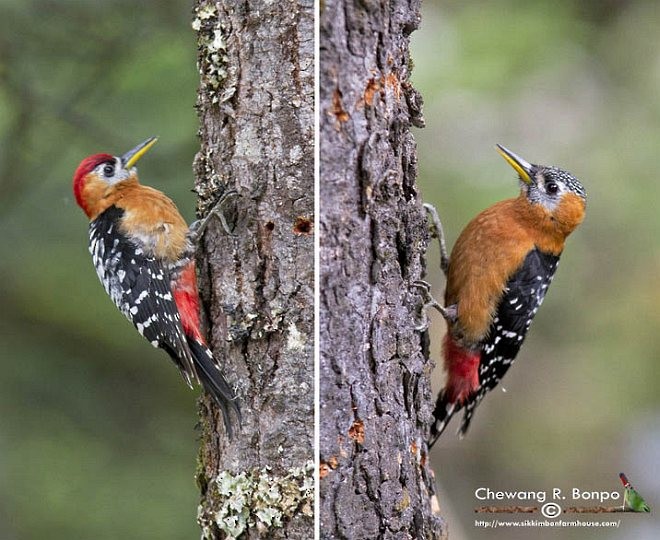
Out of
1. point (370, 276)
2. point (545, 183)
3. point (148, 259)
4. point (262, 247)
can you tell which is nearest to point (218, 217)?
point (262, 247)

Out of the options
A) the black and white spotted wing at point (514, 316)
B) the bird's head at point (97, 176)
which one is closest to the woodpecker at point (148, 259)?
the bird's head at point (97, 176)

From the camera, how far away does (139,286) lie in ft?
6.86

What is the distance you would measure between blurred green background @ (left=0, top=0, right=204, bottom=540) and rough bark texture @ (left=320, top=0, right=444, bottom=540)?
0.72m

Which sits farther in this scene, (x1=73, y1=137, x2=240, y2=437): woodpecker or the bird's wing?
the bird's wing

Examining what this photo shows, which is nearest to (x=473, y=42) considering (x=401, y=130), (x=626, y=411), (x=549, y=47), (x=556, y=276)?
(x=549, y=47)

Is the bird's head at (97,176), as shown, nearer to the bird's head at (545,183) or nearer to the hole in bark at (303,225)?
the hole in bark at (303,225)

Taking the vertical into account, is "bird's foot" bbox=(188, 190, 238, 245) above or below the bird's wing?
below

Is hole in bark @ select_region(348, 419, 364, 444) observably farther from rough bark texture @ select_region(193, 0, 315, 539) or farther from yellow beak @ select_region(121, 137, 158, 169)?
yellow beak @ select_region(121, 137, 158, 169)

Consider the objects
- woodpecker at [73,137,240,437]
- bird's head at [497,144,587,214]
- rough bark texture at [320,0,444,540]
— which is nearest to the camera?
rough bark texture at [320,0,444,540]

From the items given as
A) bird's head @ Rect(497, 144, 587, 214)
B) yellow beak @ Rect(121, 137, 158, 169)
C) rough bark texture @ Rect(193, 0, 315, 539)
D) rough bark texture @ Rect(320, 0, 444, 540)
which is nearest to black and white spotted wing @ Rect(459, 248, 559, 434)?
bird's head @ Rect(497, 144, 587, 214)

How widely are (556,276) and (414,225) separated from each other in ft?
2.39

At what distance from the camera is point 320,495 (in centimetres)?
155

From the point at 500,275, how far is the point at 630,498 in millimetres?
805

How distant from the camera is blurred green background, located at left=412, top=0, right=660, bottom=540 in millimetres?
1750
